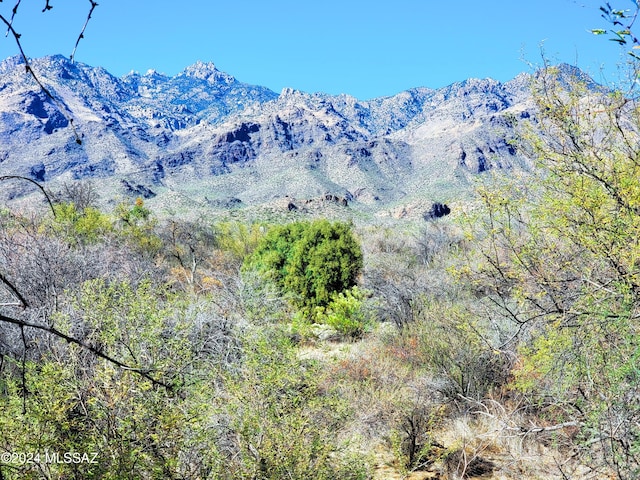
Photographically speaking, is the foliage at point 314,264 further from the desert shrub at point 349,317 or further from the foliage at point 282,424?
the foliage at point 282,424

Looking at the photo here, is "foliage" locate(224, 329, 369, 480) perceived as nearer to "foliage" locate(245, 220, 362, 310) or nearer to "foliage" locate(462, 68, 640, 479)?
"foliage" locate(462, 68, 640, 479)

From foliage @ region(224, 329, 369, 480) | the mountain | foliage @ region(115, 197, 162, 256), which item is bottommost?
foliage @ region(224, 329, 369, 480)

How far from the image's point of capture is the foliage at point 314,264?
16.5 m

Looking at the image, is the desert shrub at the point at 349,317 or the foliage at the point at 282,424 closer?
the foliage at the point at 282,424

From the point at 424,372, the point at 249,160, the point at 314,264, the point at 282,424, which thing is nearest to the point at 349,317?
the point at 314,264

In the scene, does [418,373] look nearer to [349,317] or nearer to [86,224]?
[349,317]

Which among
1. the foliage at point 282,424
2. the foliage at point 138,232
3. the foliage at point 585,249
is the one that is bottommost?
the foliage at point 282,424

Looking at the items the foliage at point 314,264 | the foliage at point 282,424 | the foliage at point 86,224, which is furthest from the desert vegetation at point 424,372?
the foliage at point 86,224

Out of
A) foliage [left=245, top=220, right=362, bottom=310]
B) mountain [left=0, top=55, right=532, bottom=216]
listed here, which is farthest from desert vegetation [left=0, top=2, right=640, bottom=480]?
mountain [left=0, top=55, right=532, bottom=216]

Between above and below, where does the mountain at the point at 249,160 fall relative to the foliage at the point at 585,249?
above

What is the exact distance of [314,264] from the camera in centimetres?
1667

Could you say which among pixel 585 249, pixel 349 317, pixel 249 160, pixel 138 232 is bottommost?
pixel 349 317

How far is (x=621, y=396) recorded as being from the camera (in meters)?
4.50

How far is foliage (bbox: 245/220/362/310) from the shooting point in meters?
16.5
